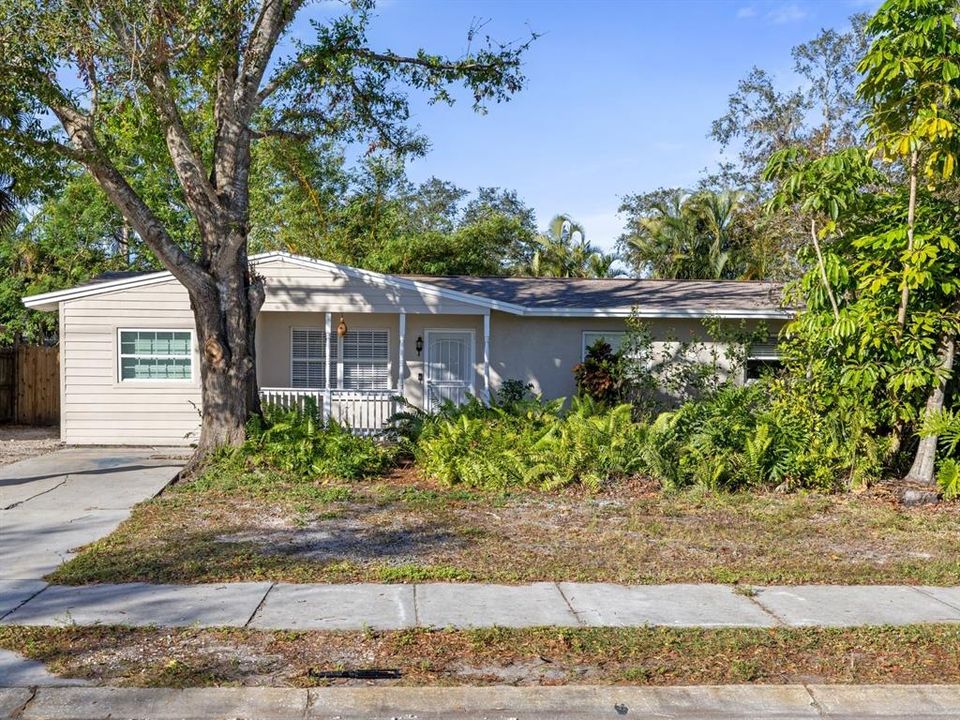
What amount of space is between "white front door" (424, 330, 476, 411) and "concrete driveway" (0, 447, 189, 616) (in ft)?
15.7

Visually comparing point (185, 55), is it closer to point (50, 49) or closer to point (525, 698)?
point (50, 49)

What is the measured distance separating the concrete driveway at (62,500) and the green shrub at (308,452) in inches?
42.8

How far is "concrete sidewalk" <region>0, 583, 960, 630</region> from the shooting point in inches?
251

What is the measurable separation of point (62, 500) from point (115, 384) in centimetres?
575

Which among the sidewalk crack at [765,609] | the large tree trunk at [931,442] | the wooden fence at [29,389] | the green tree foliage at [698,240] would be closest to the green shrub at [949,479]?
the large tree trunk at [931,442]

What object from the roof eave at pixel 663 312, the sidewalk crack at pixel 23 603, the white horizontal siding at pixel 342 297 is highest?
the white horizontal siding at pixel 342 297

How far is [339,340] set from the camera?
56.5ft

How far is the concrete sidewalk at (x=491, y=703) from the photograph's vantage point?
16.3 feet

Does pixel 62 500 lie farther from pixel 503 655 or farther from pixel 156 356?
pixel 503 655

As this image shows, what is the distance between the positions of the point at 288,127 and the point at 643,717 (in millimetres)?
12065

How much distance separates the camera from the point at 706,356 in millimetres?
17328

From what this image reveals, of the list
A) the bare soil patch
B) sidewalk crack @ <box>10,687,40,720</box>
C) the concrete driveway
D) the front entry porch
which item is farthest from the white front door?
sidewalk crack @ <box>10,687,40,720</box>

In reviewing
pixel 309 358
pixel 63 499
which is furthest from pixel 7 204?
pixel 309 358

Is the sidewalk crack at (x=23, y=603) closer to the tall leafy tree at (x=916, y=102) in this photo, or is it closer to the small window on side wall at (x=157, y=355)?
the tall leafy tree at (x=916, y=102)
